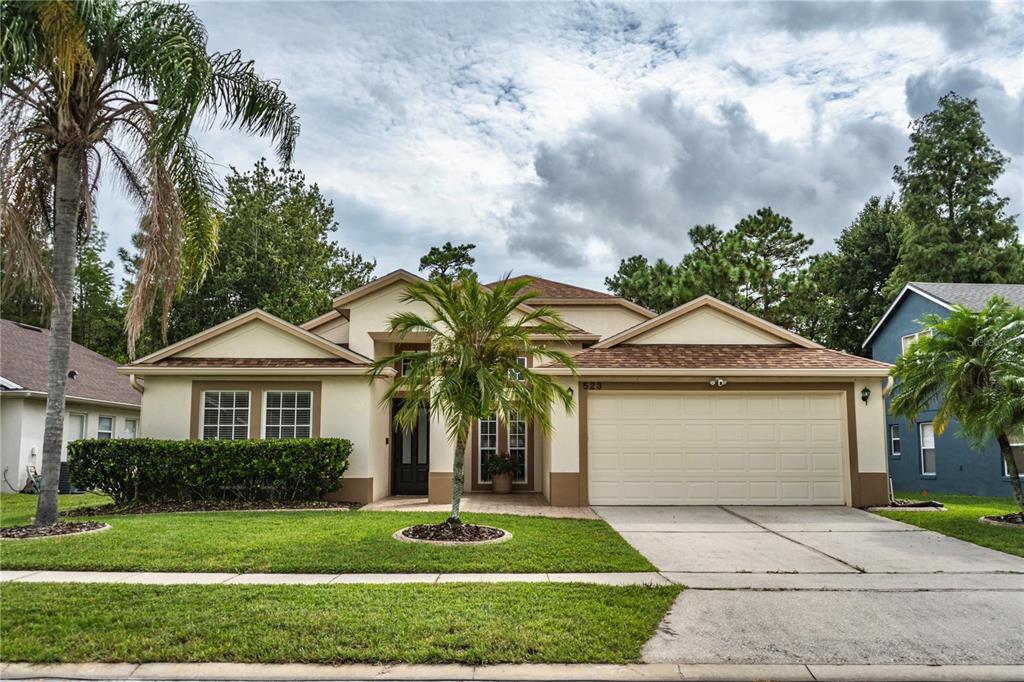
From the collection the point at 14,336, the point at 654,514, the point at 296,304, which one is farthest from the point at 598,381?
the point at 296,304

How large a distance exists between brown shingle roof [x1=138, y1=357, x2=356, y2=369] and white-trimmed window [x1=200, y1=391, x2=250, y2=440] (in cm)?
63

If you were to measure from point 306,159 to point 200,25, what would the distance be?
3114mm

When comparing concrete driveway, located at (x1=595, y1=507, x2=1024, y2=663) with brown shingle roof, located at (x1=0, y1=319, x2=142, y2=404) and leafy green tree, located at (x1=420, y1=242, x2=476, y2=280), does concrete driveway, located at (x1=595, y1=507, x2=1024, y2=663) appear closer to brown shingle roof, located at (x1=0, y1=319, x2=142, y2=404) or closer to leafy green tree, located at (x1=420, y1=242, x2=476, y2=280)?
brown shingle roof, located at (x1=0, y1=319, x2=142, y2=404)

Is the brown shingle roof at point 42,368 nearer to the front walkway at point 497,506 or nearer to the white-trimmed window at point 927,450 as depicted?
the front walkway at point 497,506

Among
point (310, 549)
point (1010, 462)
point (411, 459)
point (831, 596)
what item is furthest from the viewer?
point (411, 459)

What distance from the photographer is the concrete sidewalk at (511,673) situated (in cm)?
Result: 470

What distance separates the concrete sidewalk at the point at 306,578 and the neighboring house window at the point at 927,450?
58.9 ft

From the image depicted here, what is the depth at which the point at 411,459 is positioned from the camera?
16.4m

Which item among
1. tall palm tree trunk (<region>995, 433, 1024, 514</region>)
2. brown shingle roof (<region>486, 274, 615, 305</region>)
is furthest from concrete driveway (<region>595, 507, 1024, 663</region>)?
brown shingle roof (<region>486, 274, 615, 305</region>)

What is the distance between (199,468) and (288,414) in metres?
2.05

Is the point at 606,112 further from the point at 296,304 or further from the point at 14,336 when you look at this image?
the point at 296,304

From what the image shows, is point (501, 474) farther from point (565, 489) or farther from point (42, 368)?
point (42, 368)

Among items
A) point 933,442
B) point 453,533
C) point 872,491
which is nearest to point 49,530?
point 453,533

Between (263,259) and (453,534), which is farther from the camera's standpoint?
(263,259)
